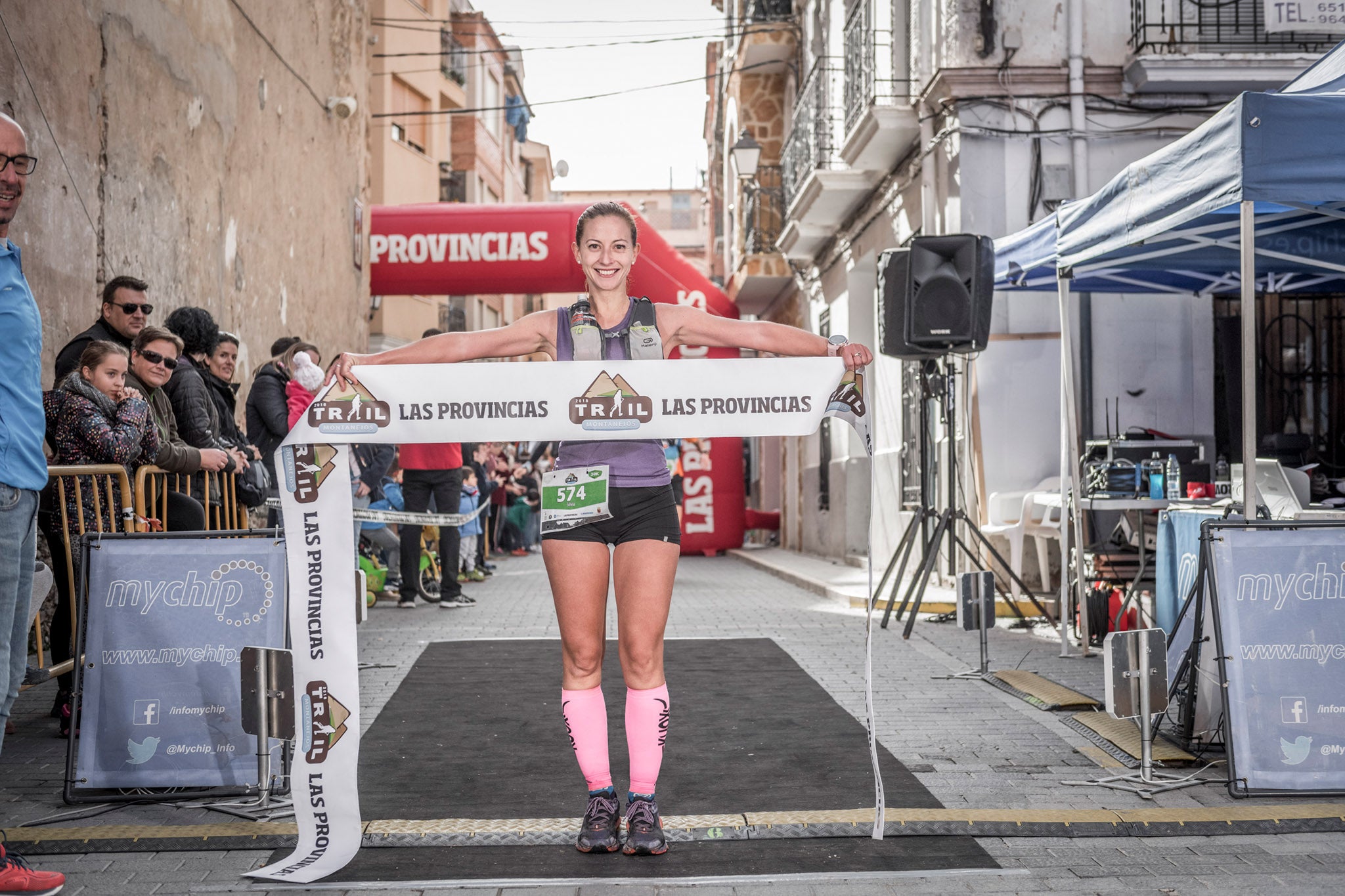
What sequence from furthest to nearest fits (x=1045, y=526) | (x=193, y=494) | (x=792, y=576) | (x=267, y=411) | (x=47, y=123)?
(x=792, y=576) → (x=1045, y=526) → (x=267, y=411) → (x=47, y=123) → (x=193, y=494)

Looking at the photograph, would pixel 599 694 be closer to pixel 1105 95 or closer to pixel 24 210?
pixel 24 210

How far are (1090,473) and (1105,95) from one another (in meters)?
4.88

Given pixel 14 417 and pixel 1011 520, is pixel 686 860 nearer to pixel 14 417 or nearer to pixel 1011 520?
pixel 14 417

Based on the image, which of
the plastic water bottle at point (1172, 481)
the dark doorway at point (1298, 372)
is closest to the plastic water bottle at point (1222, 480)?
the plastic water bottle at point (1172, 481)

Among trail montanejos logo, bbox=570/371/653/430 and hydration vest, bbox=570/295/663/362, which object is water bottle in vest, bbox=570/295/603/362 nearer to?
hydration vest, bbox=570/295/663/362

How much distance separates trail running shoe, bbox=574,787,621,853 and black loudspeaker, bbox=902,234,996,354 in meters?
5.88

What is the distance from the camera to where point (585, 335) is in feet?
13.8

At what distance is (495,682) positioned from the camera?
24.4 feet

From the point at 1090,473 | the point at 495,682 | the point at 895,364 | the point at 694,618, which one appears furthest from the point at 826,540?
the point at 495,682

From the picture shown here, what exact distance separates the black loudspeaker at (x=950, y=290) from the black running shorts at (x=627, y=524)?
222 inches

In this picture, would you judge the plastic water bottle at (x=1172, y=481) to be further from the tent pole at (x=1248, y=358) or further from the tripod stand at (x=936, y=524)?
the tent pole at (x=1248, y=358)

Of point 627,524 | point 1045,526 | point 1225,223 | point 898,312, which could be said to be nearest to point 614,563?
point 627,524

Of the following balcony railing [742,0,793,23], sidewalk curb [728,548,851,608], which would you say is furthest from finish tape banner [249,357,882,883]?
balcony railing [742,0,793,23]

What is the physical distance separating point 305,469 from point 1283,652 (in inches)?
140
